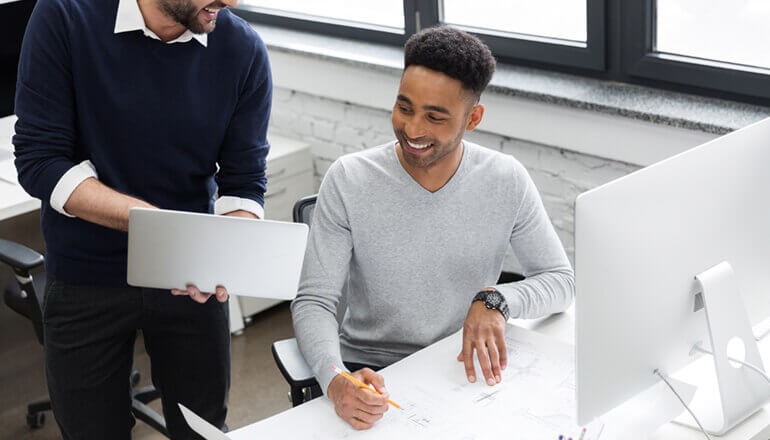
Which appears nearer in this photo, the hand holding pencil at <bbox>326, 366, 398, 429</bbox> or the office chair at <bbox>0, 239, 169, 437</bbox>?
the hand holding pencil at <bbox>326, 366, 398, 429</bbox>

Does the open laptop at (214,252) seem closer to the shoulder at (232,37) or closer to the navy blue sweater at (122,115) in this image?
the navy blue sweater at (122,115)

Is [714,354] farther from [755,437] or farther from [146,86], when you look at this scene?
[146,86]

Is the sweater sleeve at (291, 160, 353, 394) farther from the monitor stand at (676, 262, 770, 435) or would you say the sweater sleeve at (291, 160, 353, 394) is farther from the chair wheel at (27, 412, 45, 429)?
the chair wheel at (27, 412, 45, 429)

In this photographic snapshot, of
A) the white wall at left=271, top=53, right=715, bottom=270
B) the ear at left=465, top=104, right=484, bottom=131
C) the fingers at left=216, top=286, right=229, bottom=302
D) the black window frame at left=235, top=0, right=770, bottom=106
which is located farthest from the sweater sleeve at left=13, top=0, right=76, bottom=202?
the black window frame at left=235, top=0, right=770, bottom=106

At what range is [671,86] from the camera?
102 inches

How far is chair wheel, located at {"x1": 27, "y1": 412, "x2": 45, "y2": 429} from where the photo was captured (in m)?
2.78

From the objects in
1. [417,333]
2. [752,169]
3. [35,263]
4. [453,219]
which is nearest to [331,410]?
[417,333]

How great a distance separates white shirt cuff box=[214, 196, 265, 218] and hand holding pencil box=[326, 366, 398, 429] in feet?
1.48

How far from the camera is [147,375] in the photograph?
3072 mm

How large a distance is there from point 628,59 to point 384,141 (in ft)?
2.86

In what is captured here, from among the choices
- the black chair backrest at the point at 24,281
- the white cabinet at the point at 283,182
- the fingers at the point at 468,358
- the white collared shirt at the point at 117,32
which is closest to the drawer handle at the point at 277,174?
the white cabinet at the point at 283,182

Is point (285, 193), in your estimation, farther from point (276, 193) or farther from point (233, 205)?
point (233, 205)

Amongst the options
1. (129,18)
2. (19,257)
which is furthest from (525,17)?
(19,257)

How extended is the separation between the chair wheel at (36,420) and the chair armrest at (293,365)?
4.25 ft
